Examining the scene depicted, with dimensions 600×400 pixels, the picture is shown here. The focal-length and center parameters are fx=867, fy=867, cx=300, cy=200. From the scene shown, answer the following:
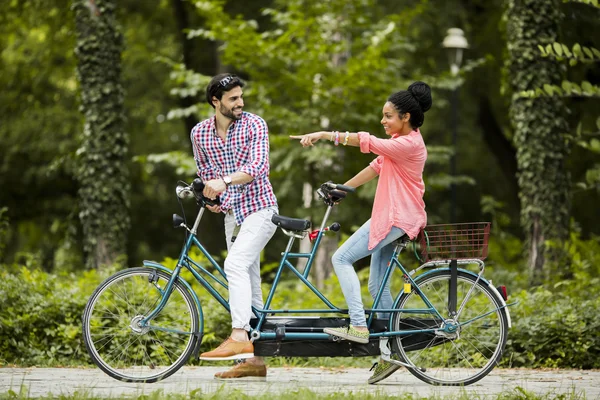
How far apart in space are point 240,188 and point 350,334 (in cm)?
121

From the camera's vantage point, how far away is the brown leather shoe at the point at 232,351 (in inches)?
216

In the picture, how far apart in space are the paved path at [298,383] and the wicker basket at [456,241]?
88 cm

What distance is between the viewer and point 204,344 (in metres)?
7.53

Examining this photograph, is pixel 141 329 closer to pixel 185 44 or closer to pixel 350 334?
pixel 350 334

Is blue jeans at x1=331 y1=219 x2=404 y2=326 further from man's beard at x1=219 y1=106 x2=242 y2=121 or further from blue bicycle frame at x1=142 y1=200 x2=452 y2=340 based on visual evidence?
man's beard at x1=219 y1=106 x2=242 y2=121

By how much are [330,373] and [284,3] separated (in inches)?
294

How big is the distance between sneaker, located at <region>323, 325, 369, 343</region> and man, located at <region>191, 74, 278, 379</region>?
55 centimetres

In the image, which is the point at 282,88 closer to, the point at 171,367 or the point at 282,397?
the point at 171,367

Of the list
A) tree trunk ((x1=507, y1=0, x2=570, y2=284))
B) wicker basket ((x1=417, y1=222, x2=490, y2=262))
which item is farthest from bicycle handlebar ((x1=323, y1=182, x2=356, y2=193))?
tree trunk ((x1=507, y1=0, x2=570, y2=284))

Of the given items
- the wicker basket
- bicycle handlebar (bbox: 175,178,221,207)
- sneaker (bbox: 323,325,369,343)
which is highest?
bicycle handlebar (bbox: 175,178,221,207)

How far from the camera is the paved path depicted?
5.32 metres

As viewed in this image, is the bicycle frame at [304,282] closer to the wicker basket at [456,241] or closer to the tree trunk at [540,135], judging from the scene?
the wicker basket at [456,241]

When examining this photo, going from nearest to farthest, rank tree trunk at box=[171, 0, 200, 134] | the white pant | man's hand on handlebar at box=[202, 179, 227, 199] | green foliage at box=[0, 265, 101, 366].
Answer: man's hand on handlebar at box=[202, 179, 227, 199] → the white pant → green foliage at box=[0, 265, 101, 366] → tree trunk at box=[171, 0, 200, 134]

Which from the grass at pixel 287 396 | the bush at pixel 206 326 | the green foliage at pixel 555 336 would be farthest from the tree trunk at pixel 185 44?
the grass at pixel 287 396
